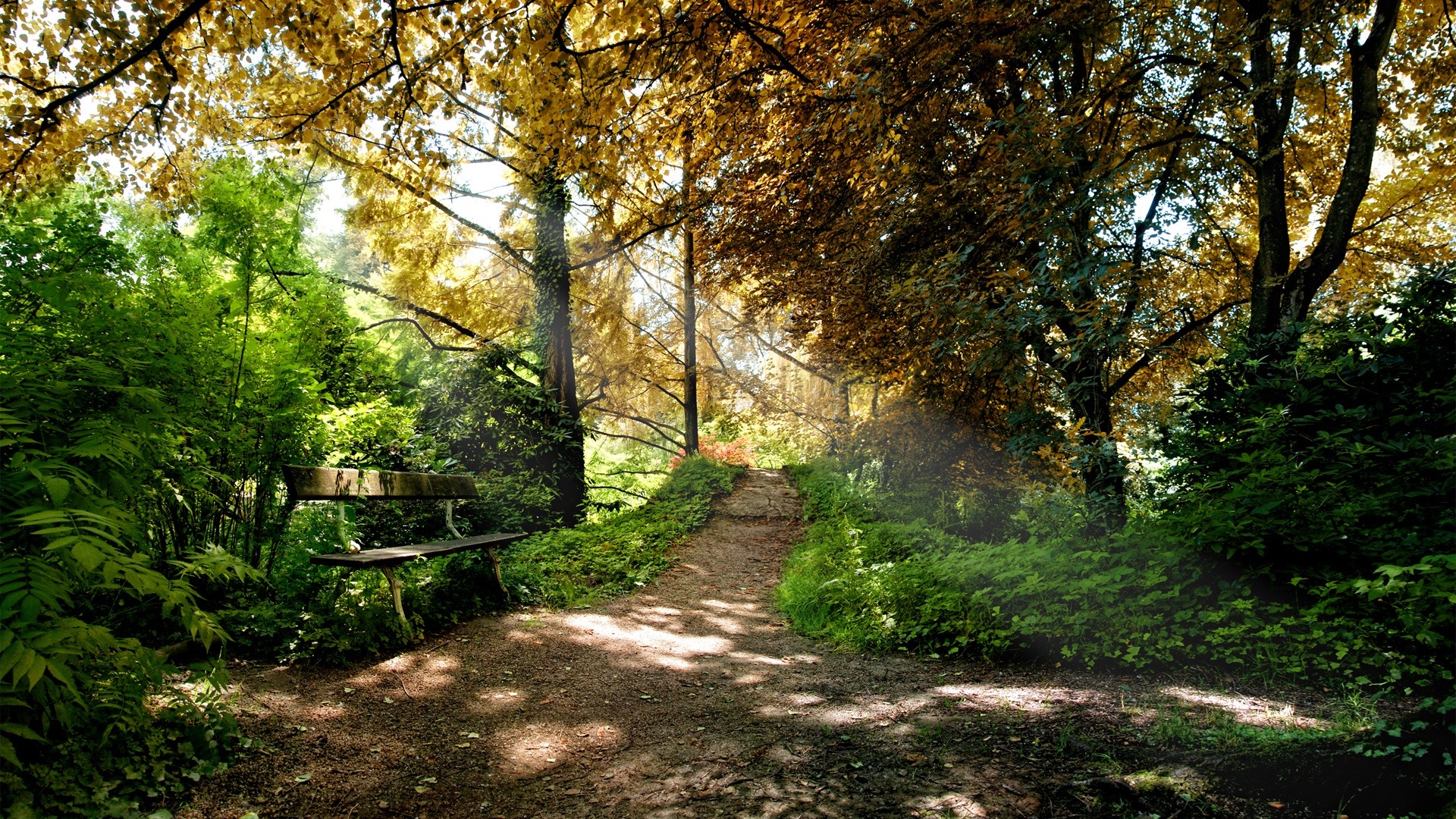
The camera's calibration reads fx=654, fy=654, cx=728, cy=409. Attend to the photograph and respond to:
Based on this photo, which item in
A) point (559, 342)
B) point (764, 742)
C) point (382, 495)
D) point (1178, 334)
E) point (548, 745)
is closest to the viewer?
point (764, 742)

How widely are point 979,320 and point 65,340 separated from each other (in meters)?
5.26

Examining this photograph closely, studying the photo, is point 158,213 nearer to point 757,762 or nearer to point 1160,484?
point 757,762

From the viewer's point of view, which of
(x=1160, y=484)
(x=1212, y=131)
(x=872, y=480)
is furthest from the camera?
(x=872, y=480)

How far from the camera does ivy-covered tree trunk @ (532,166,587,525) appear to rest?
1060cm

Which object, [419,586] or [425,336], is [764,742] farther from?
[425,336]

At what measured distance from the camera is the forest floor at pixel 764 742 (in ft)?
7.89

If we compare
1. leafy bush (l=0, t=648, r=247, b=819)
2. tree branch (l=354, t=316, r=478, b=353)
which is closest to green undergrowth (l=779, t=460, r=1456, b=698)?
leafy bush (l=0, t=648, r=247, b=819)

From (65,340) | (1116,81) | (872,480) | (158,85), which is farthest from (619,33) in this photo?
(872,480)

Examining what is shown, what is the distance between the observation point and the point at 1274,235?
6.01 metres

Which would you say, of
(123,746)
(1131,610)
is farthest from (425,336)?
(1131,610)

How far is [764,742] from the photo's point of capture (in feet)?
11.1

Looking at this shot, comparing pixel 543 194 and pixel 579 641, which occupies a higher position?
pixel 543 194

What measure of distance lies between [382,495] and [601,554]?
11.5ft

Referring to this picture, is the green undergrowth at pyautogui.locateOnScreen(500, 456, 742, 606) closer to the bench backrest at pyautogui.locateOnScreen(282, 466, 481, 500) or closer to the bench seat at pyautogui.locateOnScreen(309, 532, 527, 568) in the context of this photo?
the bench seat at pyautogui.locateOnScreen(309, 532, 527, 568)
